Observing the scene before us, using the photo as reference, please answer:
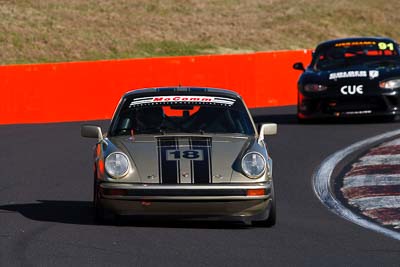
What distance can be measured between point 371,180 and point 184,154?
3580mm

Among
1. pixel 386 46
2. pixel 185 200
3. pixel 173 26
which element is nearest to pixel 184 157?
pixel 185 200

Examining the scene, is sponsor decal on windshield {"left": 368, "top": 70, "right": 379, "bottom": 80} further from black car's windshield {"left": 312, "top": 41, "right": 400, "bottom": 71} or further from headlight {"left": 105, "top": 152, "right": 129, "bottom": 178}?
headlight {"left": 105, "top": 152, "right": 129, "bottom": 178}

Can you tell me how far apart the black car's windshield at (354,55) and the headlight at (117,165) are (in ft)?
34.2

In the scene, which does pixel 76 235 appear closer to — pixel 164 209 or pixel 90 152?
pixel 164 209

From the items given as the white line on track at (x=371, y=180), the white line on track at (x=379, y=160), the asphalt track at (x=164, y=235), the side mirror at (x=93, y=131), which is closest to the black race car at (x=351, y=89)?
the white line on track at (x=379, y=160)

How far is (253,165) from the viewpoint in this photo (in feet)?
29.9

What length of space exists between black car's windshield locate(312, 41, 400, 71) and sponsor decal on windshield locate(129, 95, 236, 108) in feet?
30.0

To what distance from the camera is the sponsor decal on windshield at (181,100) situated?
1016cm

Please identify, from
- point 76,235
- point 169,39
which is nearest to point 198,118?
point 76,235

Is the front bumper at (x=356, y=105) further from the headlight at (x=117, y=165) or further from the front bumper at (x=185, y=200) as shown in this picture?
the headlight at (x=117, y=165)

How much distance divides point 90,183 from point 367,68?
24.8 ft

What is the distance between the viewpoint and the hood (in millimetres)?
8984

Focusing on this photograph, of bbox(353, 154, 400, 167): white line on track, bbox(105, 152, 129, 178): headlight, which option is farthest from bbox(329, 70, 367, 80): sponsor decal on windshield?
bbox(105, 152, 129, 178): headlight

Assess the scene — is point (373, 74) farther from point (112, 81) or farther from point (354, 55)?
point (112, 81)
